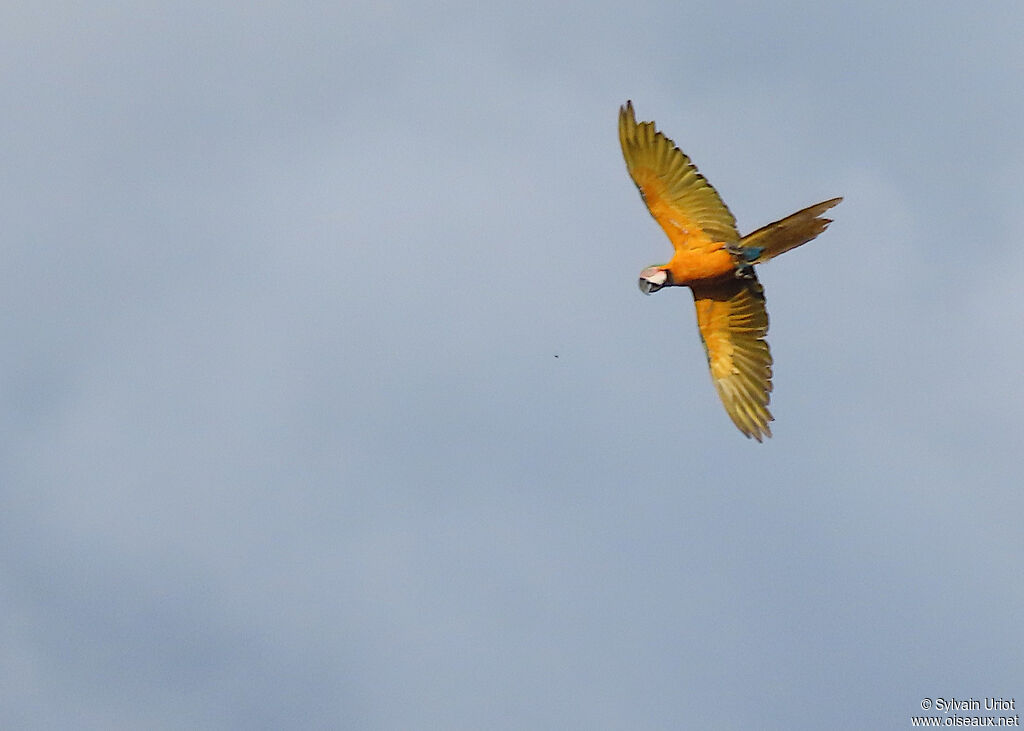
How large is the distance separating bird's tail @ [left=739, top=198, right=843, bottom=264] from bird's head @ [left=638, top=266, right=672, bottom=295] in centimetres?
145

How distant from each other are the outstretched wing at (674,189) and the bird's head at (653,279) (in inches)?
22.3

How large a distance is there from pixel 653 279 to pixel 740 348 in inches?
85.1

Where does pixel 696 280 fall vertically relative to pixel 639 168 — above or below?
below

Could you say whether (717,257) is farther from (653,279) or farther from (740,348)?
(740,348)

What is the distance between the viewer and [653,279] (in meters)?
24.8

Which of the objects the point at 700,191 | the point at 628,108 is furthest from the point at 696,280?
the point at 628,108

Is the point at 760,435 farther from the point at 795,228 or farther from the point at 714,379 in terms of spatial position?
the point at 795,228

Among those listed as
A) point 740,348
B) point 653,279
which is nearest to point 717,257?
point 653,279

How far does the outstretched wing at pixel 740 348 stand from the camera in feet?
82.5

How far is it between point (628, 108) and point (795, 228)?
11.6ft

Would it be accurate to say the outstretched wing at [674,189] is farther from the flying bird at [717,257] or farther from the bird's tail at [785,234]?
the bird's tail at [785,234]

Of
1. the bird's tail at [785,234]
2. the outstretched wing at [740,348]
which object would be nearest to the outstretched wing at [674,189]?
the bird's tail at [785,234]

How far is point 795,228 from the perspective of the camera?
938 inches

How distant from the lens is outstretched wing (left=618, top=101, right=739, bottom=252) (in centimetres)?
2430
